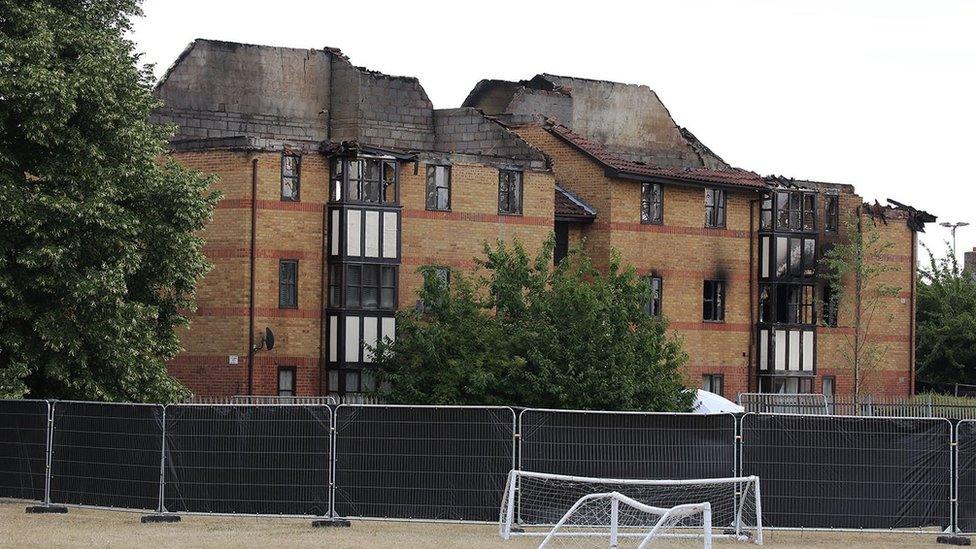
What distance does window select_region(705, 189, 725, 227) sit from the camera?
201 ft

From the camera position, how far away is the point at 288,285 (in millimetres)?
51594

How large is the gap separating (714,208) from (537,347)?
17.8m

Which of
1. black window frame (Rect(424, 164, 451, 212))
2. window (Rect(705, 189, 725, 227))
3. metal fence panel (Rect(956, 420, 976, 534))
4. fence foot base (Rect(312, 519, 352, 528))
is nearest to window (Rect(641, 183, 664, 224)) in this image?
window (Rect(705, 189, 725, 227))

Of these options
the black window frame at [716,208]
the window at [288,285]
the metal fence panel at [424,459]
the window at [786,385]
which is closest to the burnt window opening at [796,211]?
the black window frame at [716,208]

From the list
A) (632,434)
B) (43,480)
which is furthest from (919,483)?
(43,480)

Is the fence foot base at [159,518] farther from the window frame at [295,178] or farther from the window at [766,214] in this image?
the window at [766,214]

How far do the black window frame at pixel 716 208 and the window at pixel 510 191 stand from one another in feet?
28.4

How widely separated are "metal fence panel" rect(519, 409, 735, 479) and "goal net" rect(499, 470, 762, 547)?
0.23 metres

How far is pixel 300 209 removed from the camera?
169ft

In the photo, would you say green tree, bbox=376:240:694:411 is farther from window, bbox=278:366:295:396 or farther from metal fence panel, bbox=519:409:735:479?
metal fence panel, bbox=519:409:735:479

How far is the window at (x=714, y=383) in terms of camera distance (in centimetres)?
6094

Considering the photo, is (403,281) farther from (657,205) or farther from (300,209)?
(657,205)

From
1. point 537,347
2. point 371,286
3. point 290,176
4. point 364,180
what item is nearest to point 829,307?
point 371,286

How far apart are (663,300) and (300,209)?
1463cm
